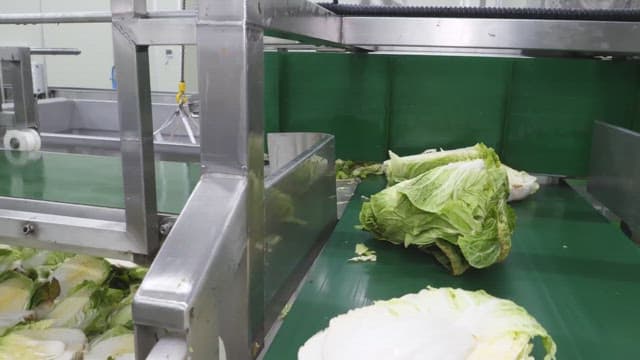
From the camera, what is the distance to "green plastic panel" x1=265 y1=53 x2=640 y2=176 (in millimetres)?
2410

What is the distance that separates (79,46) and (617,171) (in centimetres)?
563

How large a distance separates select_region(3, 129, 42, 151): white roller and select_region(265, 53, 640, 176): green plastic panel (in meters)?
1.18

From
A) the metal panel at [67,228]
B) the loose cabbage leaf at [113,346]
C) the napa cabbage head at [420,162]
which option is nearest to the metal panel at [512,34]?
the napa cabbage head at [420,162]

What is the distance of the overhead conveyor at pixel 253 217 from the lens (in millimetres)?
843

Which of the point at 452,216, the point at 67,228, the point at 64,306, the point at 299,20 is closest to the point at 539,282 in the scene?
the point at 452,216

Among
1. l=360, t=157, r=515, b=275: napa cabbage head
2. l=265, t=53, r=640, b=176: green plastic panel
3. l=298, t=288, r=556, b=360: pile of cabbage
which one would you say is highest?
l=265, t=53, r=640, b=176: green plastic panel

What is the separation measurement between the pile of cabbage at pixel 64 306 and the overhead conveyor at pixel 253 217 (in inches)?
13.2

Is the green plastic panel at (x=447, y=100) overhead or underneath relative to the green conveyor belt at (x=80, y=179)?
overhead

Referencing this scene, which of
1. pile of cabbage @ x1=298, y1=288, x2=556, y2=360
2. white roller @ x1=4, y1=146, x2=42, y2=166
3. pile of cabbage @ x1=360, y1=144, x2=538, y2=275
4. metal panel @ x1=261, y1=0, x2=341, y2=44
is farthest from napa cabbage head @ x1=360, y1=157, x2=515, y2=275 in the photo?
white roller @ x1=4, y1=146, x2=42, y2=166

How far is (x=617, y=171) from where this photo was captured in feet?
6.77

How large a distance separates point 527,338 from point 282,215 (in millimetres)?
595

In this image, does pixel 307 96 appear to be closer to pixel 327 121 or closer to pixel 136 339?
pixel 327 121

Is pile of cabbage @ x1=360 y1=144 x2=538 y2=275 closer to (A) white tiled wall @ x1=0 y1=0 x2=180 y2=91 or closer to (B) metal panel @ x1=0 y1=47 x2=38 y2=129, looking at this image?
(B) metal panel @ x1=0 y1=47 x2=38 y2=129

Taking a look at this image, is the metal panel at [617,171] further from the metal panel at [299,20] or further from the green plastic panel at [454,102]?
the metal panel at [299,20]
